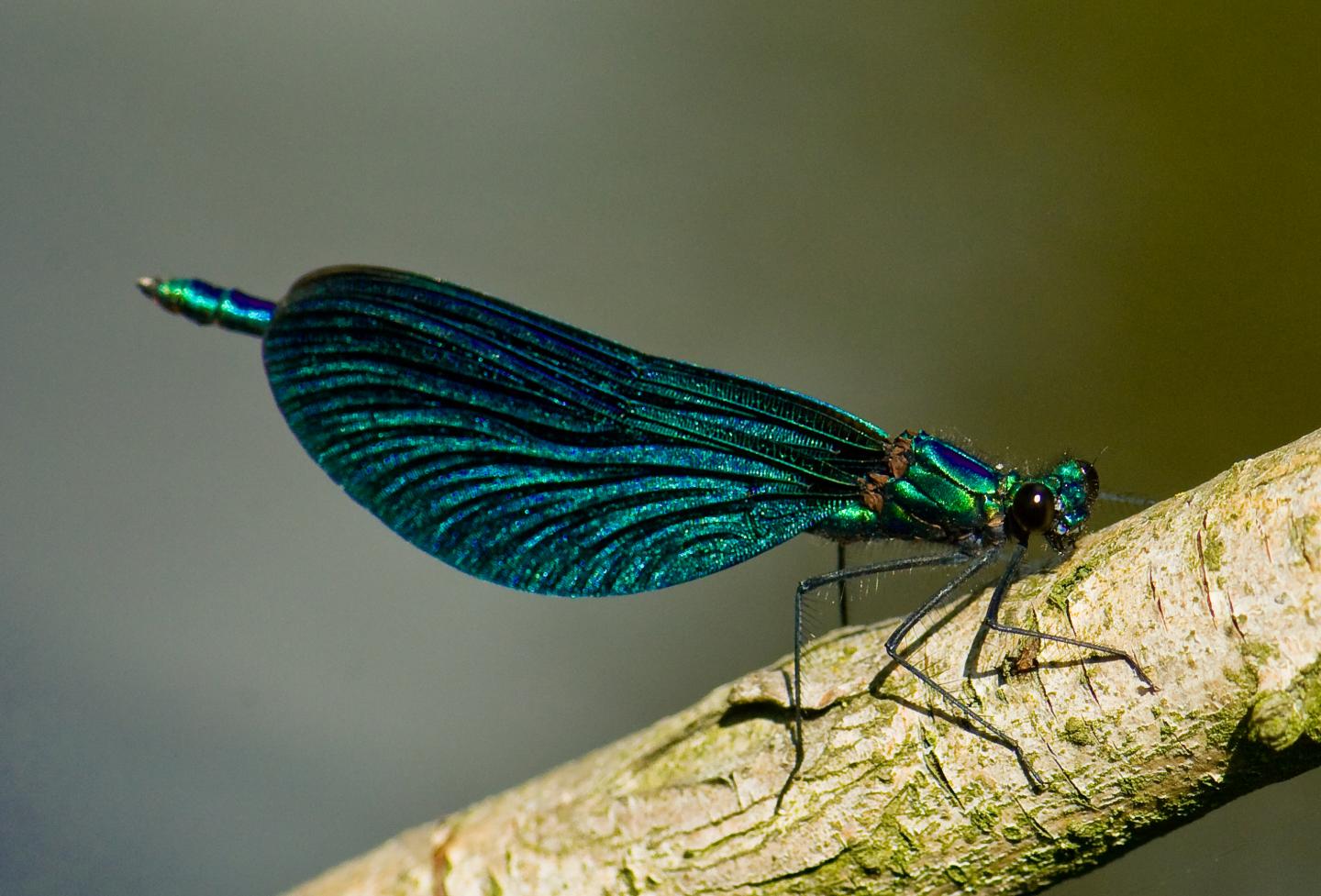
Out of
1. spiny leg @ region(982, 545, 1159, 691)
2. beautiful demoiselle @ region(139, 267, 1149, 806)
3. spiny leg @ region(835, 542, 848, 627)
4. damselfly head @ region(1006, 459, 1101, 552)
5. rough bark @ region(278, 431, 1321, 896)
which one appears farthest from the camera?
spiny leg @ region(835, 542, 848, 627)

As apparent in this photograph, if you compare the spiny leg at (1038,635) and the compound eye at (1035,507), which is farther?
the compound eye at (1035,507)

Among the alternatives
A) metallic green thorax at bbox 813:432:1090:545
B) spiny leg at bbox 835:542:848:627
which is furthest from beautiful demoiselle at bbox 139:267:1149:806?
spiny leg at bbox 835:542:848:627

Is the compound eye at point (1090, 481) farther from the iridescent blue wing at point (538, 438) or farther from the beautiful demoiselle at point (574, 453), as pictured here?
the iridescent blue wing at point (538, 438)

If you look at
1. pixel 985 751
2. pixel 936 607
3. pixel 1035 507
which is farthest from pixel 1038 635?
pixel 1035 507

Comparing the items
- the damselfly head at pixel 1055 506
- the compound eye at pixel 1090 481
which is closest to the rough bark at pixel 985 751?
the damselfly head at pixel 1055 506

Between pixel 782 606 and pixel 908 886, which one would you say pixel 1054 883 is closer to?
pixel 908 886

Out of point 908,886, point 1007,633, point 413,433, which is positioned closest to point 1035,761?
point 1007,633

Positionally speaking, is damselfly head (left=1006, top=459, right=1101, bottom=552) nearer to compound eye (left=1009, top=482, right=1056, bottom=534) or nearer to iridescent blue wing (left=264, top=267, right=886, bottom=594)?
compound eye (left=1009, top=482, right=1056, bottom=534)

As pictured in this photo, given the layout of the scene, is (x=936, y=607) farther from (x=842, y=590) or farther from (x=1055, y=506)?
(x=842, y=590)
